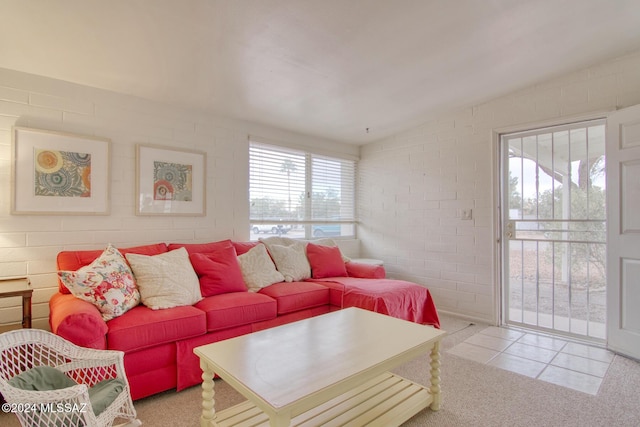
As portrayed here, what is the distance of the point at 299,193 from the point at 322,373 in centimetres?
301

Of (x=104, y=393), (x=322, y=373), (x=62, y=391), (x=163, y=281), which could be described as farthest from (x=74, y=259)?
(x=322, y=373)

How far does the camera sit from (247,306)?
255 centimetres

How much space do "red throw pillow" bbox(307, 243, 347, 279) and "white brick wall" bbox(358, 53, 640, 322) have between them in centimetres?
112

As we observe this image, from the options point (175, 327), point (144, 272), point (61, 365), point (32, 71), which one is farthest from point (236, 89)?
point (61, 365)

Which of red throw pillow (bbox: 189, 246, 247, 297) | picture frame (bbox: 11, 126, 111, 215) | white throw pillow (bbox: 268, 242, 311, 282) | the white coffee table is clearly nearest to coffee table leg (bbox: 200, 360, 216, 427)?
the white coffee table

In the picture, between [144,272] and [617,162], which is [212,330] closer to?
[144,272]

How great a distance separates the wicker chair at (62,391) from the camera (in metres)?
1.23

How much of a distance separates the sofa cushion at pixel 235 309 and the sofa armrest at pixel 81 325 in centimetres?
63

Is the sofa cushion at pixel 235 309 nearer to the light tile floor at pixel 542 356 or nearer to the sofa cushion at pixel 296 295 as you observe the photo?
the sofa cushion at pixel 296 295

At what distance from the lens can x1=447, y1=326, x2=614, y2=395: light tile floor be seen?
2402mm

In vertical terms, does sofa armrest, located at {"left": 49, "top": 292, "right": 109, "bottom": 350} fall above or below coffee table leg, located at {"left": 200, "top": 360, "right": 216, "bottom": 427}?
above

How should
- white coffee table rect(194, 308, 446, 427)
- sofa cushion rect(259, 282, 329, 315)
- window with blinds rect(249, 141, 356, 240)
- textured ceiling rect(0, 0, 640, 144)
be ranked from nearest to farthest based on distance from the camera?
white coffee table rect(194, 308, 446, 427) → textured ceiling rect(0, 0, 640, 144) → sofa cushion rect(259, 282, 329, 315) → window with blinds rect(249, 141, 356, 240)

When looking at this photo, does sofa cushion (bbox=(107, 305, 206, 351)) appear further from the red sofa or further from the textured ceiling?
the textured ceiling

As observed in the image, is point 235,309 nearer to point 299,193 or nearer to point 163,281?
point 163,281
